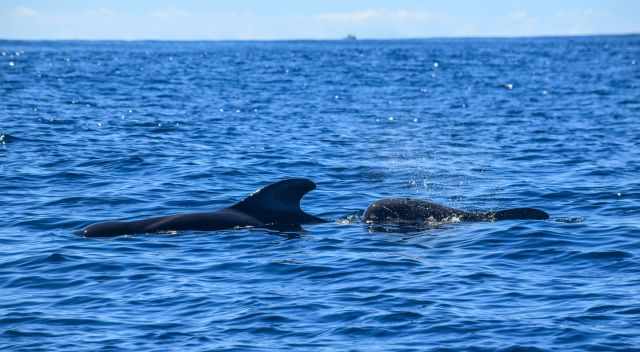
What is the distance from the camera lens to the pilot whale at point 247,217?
17.7 m

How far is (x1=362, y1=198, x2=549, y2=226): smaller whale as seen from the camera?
1836 centimetres

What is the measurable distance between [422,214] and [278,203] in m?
2.54

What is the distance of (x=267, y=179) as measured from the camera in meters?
24.2

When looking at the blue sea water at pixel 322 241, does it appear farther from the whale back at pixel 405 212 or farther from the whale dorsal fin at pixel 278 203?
the whale dorsal fin at pixel 278 203

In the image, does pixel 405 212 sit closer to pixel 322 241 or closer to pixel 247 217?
pixel 322 241

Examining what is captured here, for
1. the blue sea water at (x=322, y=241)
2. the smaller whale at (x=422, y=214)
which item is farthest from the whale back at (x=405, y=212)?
the blue sea water at (x=322, y=241)

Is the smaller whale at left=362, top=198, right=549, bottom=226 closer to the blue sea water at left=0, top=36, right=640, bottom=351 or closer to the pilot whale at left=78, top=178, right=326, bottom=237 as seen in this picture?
the blue sea water at left=0, top=36, right=640, bottom=351

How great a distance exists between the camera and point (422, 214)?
60.4 ft

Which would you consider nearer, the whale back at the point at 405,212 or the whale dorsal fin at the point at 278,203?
the whale dorsal fin at the point at 278,203

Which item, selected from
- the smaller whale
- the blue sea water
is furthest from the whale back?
the blue sea water

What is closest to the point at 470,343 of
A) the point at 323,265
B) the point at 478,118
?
the point at 323,265

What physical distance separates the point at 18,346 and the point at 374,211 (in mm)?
8240

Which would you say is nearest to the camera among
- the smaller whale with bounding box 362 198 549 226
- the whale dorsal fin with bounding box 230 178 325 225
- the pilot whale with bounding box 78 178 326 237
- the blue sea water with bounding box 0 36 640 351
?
the blue sea water with bounding box 0 36 640 351

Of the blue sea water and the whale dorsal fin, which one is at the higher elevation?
the whale dorsal fin
